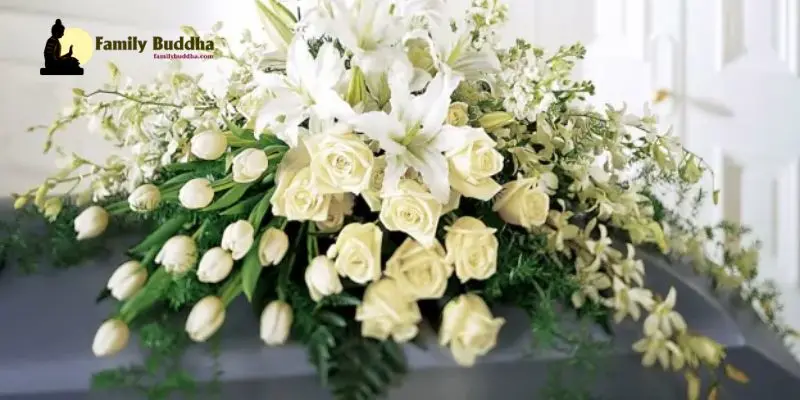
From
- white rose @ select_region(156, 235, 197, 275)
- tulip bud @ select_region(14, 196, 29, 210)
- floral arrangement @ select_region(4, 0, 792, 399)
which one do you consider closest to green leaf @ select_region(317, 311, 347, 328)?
floral arrangement @ select_region(4, 0, 792, 399)

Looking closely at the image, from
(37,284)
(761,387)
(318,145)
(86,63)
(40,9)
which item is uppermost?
(40,9)

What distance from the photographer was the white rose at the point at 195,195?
1.82 feet

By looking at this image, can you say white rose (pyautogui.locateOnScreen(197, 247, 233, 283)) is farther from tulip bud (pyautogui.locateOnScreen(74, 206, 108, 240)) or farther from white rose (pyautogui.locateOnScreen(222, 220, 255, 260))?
tulip bud (pyautogui.locateOnScreen(74, 206, 108, 240))

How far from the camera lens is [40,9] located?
1.69 metres


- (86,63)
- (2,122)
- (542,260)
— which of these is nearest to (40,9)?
(86,63)

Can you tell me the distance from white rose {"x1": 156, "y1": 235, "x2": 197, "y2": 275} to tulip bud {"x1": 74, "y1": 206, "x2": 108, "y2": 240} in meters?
0.12

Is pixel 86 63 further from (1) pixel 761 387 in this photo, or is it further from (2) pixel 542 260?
(1) pixel 761 387

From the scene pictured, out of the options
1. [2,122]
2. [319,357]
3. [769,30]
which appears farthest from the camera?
[769,30]

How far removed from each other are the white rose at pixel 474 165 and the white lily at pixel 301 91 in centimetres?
9

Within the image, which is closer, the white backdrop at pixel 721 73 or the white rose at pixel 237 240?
the white rose at pixel 237 240

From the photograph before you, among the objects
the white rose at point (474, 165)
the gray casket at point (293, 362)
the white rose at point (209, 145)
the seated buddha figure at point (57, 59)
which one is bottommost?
the gray casket at point (293, 362)

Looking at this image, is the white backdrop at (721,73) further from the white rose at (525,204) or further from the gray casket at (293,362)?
the white rose at (525,204)

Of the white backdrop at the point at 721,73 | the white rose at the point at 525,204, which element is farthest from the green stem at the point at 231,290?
the white backdrop at the point at 721,73

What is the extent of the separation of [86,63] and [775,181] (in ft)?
5.94
